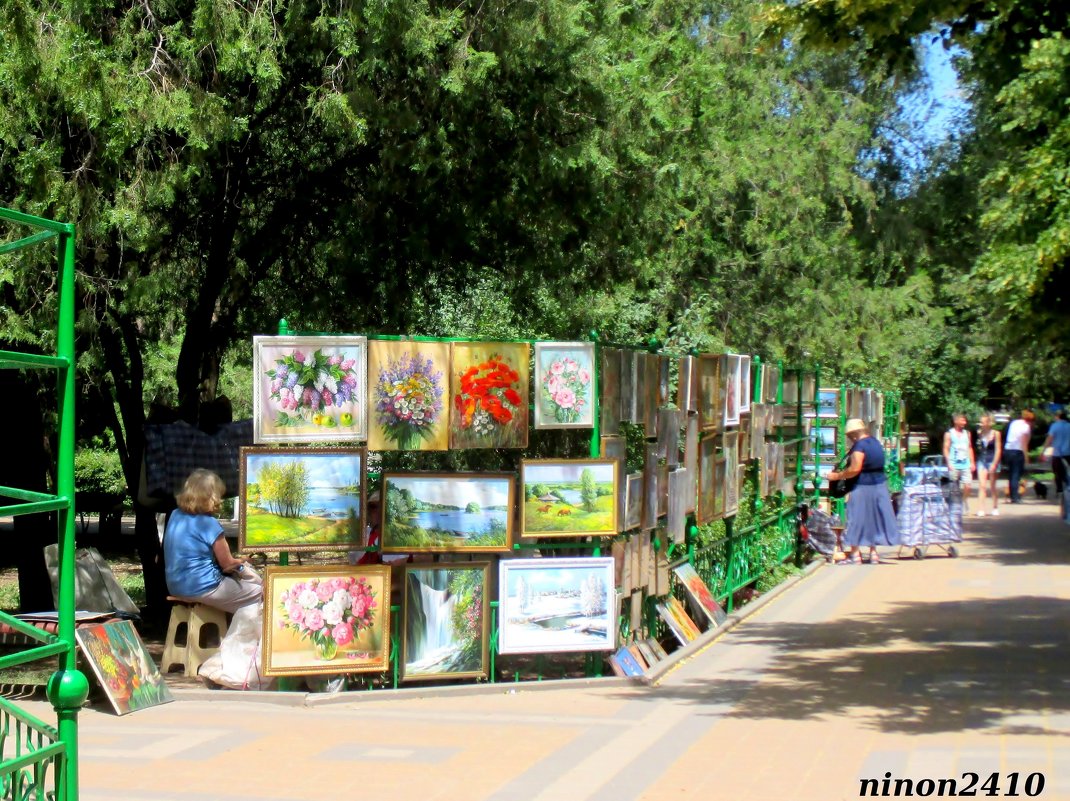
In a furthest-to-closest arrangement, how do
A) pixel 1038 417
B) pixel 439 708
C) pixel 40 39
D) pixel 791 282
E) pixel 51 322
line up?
pixel 1038 417
pixel 791 282
pixel 51 322
pixel 40 39
pixel 439 708

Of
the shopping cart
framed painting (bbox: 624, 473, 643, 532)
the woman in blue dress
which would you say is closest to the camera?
framed painting (bbox: 624, 473, 643, 532)

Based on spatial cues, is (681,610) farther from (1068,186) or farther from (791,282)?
(791,282)

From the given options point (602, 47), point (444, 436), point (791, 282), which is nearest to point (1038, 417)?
point (791, 282)

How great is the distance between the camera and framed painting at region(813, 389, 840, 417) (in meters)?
19.0

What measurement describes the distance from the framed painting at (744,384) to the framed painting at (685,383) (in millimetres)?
1754

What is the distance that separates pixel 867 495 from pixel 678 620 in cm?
630

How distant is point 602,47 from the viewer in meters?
11.5

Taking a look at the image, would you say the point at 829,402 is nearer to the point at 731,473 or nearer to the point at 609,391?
the point at 731,473

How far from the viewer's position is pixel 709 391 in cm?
1193

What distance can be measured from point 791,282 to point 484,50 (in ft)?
52.7

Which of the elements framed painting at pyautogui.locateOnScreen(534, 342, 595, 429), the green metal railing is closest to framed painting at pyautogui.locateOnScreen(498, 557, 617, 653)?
framed painting at pyautogui.locateOnScreen(534, 342, 595, 429)

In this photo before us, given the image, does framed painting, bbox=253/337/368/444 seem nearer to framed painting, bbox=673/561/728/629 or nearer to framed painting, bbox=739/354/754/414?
framed painting, bbox=673/561/728/629

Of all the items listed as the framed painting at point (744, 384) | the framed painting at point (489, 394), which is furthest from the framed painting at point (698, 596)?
the framed painting at point (489, 394)

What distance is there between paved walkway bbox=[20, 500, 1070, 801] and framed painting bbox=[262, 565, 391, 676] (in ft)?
0.91
